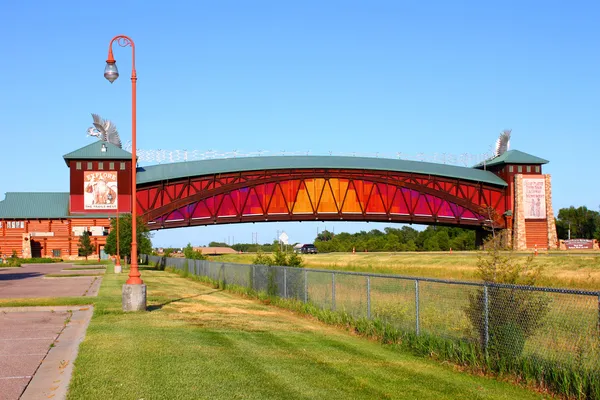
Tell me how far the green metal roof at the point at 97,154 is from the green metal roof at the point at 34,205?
901cm

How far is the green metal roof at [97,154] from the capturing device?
289ft

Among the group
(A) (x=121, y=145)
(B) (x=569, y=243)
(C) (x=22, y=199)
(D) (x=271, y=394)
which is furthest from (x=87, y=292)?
(B) (x=569, y=243)

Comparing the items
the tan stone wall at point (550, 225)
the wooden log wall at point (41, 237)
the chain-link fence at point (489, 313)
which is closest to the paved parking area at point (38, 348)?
the chain-link fence at point (489, 313)

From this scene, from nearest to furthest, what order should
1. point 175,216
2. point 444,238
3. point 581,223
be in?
point 175,216
point 444,238
point 581,223

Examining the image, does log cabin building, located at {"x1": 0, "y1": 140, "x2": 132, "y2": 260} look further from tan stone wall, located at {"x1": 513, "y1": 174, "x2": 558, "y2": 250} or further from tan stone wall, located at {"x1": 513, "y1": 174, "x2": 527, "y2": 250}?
tan stone wall, located at {"x1": 513, "y1": 174, "x2": 558, "y2": 250}

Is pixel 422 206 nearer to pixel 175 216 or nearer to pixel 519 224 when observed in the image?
pixel 519 224

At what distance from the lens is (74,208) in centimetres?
8906

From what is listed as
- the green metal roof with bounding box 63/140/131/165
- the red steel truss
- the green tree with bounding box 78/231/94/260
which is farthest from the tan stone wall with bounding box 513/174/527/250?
the green tree with bounding box 78/231/94/260

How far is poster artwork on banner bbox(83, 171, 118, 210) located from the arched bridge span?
448 centimetres

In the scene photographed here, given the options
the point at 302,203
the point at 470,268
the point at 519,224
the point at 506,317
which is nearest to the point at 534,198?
the point at 519,224

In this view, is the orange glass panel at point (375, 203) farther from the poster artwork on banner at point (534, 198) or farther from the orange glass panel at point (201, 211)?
the orange glass panel at point (201, 211)

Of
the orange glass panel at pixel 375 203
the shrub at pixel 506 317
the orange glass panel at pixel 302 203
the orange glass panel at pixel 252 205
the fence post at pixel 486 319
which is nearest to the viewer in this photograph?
the shrub at pixel 506 317

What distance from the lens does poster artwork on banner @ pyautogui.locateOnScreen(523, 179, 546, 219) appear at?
3625 inches

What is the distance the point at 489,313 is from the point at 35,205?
91.8 m
